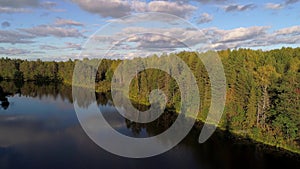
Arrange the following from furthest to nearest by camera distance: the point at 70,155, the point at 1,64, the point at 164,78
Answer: the point at 1,64, the point at 164,78, the point at 70,155

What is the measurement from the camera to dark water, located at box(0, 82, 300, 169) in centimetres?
2403

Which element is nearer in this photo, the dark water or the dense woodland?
the dark water

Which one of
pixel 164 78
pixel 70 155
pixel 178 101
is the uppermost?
pixel 164 78

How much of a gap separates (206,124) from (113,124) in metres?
12.1

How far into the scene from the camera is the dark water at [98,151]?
2403 cm

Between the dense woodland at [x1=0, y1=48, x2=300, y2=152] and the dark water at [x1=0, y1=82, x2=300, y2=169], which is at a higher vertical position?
the dense woodland at [x1=0, y1=48, x2=300, y2=152]

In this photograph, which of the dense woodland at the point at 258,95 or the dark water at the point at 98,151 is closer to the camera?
the dark water at the point at 98,151

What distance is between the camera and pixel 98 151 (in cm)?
2719

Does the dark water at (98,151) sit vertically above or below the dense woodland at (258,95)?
below

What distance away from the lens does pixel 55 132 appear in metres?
33.6

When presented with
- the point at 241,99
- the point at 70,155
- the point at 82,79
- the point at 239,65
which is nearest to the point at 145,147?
the point at 70,155

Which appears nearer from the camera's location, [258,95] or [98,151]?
[98,151]

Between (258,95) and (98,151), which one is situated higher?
(258,95)

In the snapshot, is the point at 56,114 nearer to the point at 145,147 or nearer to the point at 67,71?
the point at 145,147
